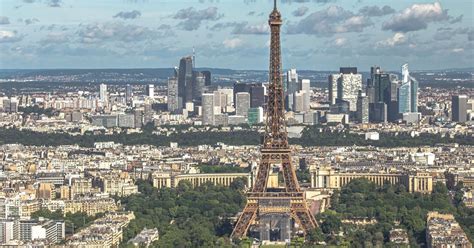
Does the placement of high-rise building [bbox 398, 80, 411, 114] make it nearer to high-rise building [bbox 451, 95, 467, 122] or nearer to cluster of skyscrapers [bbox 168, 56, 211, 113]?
high-rise building [bbox 451, 95, 467, 122]

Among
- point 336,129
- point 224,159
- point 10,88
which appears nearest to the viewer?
point 224,159

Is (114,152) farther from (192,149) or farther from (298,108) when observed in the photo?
(298,108)

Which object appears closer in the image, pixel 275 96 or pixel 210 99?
pixel 275 96

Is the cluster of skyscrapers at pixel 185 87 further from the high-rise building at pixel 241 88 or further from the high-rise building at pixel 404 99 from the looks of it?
the high-rise building at pixel 404 99

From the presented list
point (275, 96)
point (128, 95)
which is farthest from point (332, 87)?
point (275, 96)

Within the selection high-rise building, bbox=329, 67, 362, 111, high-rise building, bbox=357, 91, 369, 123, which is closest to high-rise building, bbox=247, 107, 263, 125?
high-rise building, bbox=357, 91, 369, 123

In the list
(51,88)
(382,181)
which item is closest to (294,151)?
(382,181)

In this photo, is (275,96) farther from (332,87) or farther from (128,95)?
(128,95)
